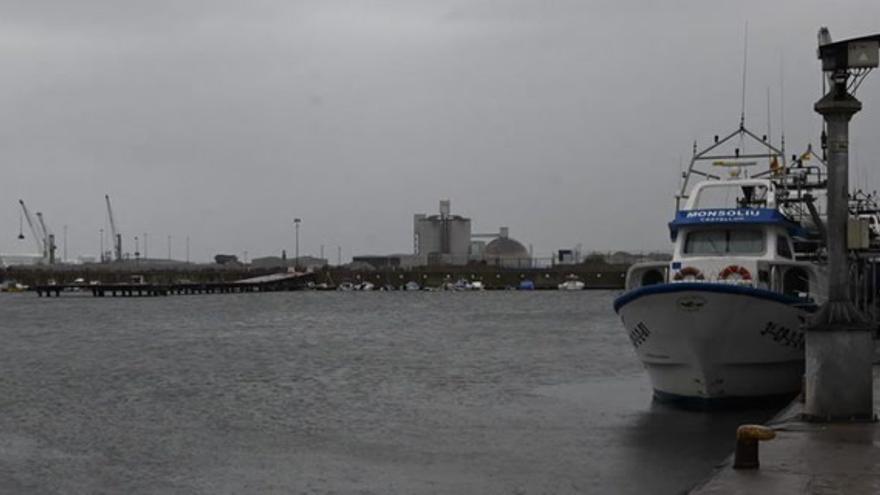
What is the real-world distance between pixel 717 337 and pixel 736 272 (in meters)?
2.74

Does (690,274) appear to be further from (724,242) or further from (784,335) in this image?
(784,335)

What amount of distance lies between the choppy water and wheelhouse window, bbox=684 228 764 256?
4.05 meters

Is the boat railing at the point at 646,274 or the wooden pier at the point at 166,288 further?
the wooden pier at the point at 166,288

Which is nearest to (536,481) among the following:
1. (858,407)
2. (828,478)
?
(858,407)

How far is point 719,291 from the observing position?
81.0ft

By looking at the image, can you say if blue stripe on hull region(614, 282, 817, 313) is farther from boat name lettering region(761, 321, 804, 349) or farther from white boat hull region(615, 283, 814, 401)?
boat name lettering region(761, 321, 804, 349)

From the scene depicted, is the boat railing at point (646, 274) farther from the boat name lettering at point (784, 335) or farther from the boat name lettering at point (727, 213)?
the boat name lettering at point (784, 335)

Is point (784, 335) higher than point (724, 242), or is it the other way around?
point (724, 242)

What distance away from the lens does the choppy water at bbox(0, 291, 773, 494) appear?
21125mm

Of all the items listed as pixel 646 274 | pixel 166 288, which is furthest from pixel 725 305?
pixel 166 288

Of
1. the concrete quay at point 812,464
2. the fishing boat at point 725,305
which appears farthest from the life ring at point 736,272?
the concrete quay at point 812,464

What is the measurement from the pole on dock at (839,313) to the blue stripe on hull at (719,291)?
694cm

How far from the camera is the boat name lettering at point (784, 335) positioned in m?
25.9

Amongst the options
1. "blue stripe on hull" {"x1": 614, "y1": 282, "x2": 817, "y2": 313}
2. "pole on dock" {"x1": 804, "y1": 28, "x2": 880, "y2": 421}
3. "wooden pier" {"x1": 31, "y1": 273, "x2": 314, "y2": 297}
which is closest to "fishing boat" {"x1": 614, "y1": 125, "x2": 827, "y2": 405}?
"blue stripe on hull" {"x1": 614, "y1": 282, "x2": 817, "y2": 313}
